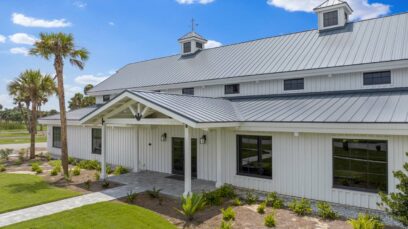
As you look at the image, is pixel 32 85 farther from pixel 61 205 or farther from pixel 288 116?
pixel 288 116

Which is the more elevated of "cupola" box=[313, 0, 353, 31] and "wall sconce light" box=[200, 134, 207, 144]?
"cupola" box=[313, 0, 353, 31]

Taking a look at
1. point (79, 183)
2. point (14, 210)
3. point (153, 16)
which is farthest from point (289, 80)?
point (14, 210)

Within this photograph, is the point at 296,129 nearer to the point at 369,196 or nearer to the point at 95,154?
the point at 369,196

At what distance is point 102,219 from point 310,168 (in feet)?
22.6

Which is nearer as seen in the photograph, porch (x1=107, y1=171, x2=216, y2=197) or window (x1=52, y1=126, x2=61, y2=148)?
porch (x1=107, y1=171, x2=216, y2=197)

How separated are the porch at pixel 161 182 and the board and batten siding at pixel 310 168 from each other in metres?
1.89

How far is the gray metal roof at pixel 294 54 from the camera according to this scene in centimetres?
1236

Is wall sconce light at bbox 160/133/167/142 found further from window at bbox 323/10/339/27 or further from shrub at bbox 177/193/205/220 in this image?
window at bbox 323/10/339/27

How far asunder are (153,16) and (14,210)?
10353mm

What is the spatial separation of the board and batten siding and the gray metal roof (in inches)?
163

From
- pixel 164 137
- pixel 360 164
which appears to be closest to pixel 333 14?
pixel 360 164

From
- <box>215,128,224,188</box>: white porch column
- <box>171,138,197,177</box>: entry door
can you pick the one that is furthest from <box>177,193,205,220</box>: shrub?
<box>171,138,197,177</box>: entry door

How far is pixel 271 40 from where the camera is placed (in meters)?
17.4

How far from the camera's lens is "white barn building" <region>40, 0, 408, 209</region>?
9.15 meters
